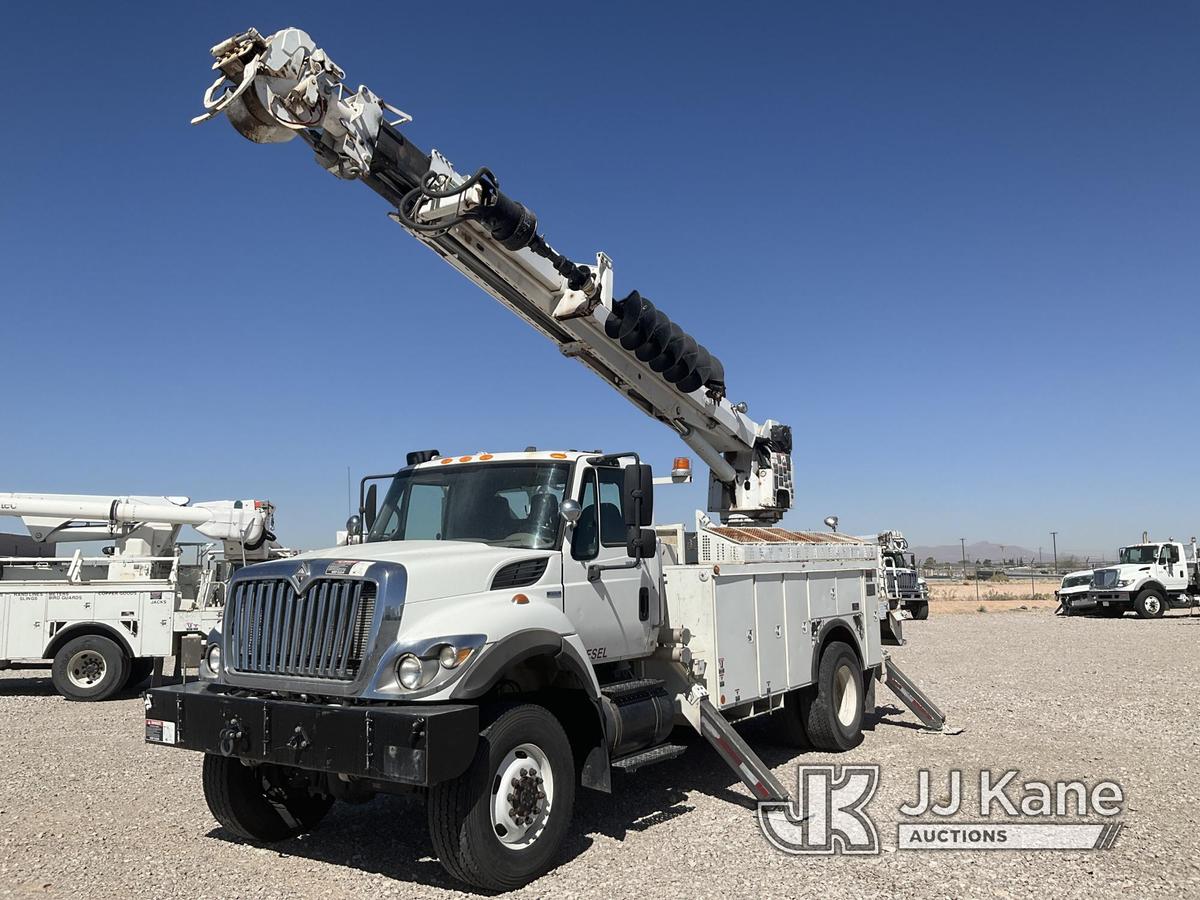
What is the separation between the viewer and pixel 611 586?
6.64m

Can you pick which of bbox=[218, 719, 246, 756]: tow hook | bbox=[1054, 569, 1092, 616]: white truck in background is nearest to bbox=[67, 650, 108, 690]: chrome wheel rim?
bbox=[218, 719, 246, 756]: tow hook

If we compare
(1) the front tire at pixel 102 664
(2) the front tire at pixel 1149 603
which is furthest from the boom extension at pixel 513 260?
(2) the front tire at pixel 1149 603

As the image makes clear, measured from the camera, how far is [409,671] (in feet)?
16.5

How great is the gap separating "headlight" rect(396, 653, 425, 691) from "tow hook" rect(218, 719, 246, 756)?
1.02 metres

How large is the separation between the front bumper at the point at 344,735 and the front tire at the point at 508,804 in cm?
27

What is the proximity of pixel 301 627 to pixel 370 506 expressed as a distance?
200 cm

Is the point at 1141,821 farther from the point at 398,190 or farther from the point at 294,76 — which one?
the point at 294,76

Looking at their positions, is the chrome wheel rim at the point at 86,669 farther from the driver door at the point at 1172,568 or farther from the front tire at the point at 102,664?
the driver door at the point at 1172,568

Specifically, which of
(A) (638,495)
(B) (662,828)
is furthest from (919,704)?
(A) (638,495)

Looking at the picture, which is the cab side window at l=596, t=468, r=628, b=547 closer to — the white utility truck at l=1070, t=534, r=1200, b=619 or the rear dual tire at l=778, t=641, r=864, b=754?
the rear dual tire at l=778, t=641, r=864, b=754

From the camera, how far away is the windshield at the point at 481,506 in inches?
251

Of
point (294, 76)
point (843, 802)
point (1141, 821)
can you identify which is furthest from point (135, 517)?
point (1141, 821)

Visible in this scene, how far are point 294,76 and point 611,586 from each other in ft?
15.2

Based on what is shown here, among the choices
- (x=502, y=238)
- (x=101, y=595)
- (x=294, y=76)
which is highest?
(x=294, y=76)
